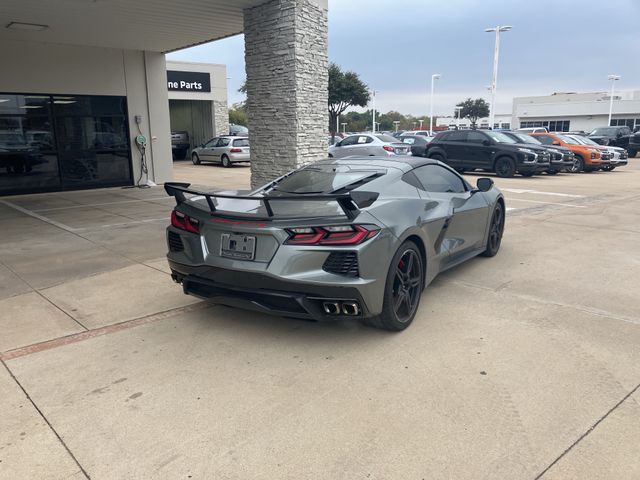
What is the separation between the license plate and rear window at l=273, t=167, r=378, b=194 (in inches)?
44.1

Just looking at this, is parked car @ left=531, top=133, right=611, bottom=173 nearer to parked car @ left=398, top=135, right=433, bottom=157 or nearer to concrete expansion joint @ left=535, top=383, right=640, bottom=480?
parked car @ left=398, top=135, right=433, bottom=157

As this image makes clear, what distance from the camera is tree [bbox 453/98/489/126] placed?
79875 millimetres

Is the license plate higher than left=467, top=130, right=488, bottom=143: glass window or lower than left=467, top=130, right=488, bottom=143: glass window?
lower

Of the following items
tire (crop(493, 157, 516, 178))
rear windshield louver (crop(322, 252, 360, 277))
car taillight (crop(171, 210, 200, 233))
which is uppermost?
car taillight (crop(171, 210, 200, 233))

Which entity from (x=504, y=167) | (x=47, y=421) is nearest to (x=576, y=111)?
(x=504, y=167)

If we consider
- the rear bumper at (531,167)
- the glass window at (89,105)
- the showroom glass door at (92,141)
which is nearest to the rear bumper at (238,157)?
the showroom glass door at (92,141)

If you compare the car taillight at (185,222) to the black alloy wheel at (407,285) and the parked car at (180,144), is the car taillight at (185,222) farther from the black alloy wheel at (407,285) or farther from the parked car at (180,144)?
the parked car at (180,144)

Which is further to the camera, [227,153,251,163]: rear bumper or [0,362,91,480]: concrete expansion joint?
[227,153,251,163]: rear bumper

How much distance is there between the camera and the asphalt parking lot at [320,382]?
2668 millimetres

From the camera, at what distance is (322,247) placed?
3.63m

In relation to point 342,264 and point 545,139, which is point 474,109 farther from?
point 342,264

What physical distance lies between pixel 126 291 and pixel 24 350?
1462mm

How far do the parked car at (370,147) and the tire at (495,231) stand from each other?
40.2ft

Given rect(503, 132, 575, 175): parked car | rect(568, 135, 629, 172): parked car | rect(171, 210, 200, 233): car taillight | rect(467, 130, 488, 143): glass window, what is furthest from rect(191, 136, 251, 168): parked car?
rect(171, 210, 200, 233): car taillight
